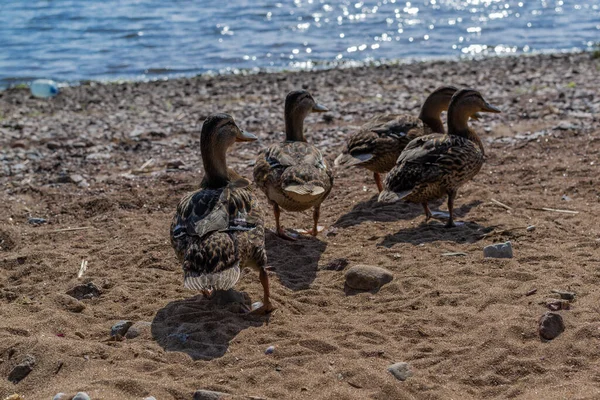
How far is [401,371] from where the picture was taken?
4.81 meters

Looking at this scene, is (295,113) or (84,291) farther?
(295,113)

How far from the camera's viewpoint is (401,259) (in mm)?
6820

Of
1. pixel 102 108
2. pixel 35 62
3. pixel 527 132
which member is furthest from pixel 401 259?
pixel 35 62

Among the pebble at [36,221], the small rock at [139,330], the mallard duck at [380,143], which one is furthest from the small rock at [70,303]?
the mallard duck at [380,143]

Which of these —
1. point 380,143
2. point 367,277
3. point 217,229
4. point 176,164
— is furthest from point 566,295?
A: point 176,164

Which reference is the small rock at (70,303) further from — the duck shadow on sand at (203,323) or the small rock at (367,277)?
the small rock at (367,277)

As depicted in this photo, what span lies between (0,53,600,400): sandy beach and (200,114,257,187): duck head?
89cm

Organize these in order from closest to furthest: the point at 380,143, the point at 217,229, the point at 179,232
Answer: the point at 217,229, the point at 179,232, the point at 380,143

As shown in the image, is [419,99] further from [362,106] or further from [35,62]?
[35,62]

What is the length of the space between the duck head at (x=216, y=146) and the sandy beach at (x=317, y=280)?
89 cm

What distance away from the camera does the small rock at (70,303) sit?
6.06 meters

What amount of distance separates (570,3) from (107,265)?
24171 millimetres

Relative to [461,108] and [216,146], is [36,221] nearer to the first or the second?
[216,146]

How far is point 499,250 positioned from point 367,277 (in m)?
1.23
